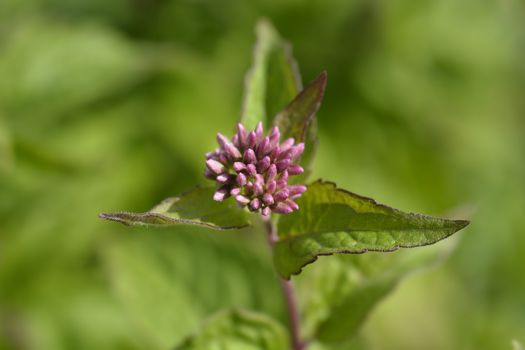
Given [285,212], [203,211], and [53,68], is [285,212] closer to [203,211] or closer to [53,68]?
[203,211]

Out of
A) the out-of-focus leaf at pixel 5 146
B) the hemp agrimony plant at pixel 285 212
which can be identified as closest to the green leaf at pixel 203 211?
the hemp agrimony plant at pixel 285 212

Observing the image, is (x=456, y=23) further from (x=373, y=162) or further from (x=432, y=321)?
(x=432, y=321)

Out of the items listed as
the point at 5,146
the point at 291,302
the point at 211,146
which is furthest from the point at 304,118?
the point at 211,146

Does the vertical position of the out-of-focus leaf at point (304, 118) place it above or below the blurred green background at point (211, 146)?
below

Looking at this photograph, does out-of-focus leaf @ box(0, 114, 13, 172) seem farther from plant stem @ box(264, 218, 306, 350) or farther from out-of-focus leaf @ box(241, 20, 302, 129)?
plant stem @ box(264, 218, 306, 350)

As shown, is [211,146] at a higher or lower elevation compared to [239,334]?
higher

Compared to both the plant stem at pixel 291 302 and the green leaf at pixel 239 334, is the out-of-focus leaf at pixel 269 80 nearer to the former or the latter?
the plant stem at pixel 291 302

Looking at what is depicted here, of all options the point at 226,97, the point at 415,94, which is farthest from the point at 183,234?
the point at 415,94
